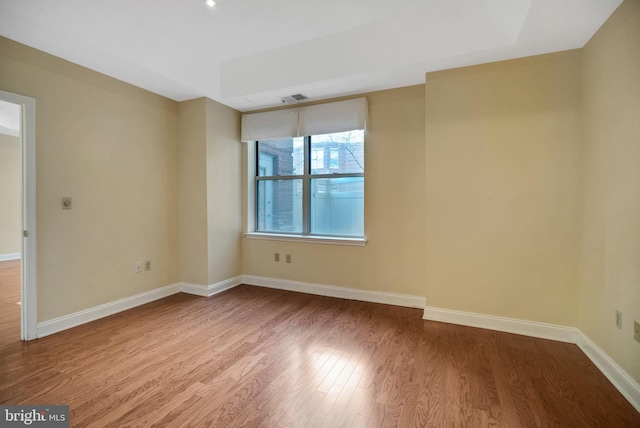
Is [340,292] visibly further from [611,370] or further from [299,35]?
[299,35]

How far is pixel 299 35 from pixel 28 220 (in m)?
2.87

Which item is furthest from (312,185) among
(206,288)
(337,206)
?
(206,288)

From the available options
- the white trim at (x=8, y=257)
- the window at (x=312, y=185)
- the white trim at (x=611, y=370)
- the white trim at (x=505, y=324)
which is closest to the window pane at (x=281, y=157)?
the window at (x=312, y=185)

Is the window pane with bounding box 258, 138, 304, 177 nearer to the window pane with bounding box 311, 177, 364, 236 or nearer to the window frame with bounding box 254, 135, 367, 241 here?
the window frame with bounding box 254, 135, 367, 241

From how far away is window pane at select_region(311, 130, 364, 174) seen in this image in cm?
365

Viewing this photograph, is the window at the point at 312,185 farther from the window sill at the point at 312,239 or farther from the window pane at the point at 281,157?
the window sill at the point at 312,239

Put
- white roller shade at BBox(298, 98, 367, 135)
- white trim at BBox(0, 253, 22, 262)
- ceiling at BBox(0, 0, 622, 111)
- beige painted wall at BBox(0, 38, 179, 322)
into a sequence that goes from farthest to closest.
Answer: white trim at BBox(0, 253, 22, 262)
white roller shade at BBox(298, 98, 367, 135)
beige painted wall at BBox(0, 38, 179, 322)
ceiling at BBox(0, 0, 622, 111)

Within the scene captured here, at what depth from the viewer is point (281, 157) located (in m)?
4.20

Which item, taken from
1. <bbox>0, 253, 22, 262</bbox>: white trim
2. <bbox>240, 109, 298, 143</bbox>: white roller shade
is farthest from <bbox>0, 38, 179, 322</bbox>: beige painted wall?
<bbox>0, 253, 22, 262</bbox>: white trim

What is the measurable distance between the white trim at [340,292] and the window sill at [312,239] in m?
0.57

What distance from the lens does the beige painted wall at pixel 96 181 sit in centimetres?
255

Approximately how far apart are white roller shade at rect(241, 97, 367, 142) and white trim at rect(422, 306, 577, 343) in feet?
7.25

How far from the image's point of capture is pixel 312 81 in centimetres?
311

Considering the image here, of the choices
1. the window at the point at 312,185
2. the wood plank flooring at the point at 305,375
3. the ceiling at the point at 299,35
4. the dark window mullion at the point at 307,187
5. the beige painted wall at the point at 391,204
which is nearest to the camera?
the wood plank flooring at the point at 305,375
